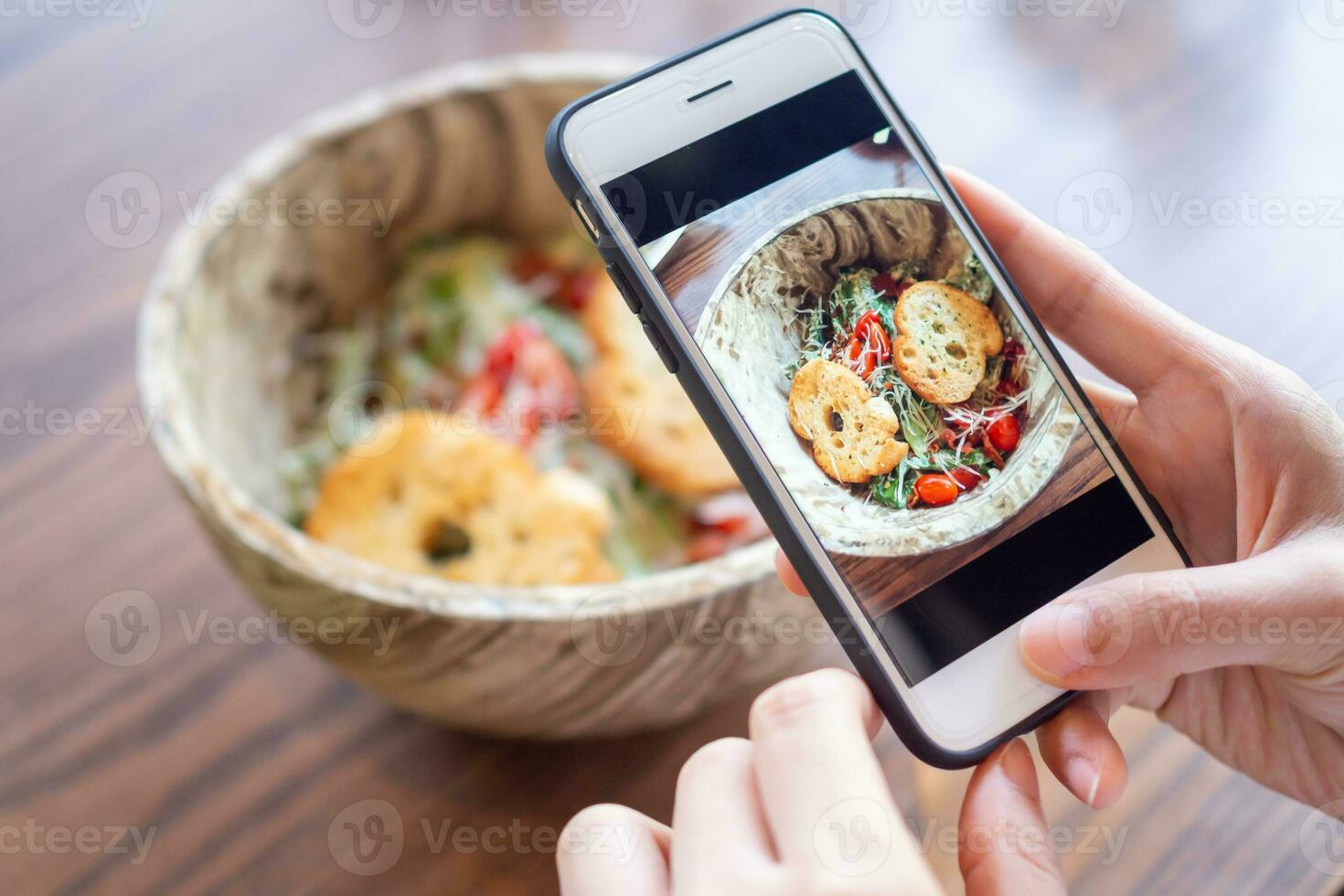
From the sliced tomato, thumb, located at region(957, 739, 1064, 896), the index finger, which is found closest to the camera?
thumb, located at region(957, 739, 1064, 896)

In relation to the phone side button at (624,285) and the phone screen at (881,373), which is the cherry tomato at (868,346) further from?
the phone side button at (624,285)

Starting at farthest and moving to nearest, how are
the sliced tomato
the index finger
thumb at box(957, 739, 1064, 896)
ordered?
the sliced tomato, the index finger, thumb at box(957, 739, 1064, 896)

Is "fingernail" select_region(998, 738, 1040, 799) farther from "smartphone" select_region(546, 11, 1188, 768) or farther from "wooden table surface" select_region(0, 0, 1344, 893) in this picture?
"wooden table surface" select_region(0, 0, 1344, 893)

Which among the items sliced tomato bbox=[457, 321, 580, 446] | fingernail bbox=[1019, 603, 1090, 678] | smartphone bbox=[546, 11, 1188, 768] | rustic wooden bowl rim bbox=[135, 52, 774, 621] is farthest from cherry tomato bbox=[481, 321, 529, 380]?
fingernail bbox=[1019, 603, 1090, 678]

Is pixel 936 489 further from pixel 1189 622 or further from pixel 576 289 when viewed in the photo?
pixel 576 289

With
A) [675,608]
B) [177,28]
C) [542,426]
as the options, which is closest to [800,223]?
[675,608]
